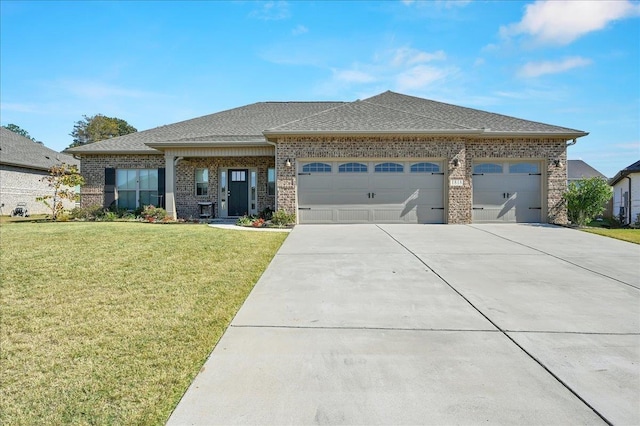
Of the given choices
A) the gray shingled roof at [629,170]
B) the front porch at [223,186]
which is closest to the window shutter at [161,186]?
the front porch at [223,186]

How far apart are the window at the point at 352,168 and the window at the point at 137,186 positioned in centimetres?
869

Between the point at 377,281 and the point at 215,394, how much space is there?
3.27 metres

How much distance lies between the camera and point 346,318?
377 centimetres

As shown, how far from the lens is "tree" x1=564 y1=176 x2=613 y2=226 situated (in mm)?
11383

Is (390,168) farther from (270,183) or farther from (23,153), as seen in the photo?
(23,153)

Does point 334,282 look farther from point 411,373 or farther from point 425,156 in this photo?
point 425,156

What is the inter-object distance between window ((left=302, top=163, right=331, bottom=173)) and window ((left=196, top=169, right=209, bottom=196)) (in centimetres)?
502

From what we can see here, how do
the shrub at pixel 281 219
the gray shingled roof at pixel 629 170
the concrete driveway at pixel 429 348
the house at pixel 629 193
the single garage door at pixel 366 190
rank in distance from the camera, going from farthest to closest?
the gray shingled roof at pixel 629 170, the house at pixel 629 193, the single garage door at pixel 366 190, the shrub at pixel 281 219, the concrete driveway at pixel 429 348

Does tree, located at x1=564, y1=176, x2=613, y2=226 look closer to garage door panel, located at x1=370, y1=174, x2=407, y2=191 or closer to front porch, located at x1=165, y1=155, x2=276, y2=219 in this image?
garage door panel, located at x1=370, y1=174, x2=407, y2=191

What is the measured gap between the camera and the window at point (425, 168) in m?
12.3

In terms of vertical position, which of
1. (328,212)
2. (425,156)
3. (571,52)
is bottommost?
(328,212)

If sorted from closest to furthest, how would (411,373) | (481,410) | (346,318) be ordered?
(481,410), (411,373), (346,318)

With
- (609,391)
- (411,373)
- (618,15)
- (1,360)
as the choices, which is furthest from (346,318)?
(618,15)

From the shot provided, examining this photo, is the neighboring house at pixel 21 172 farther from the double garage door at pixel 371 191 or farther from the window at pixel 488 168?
the window at pixel 488 168
